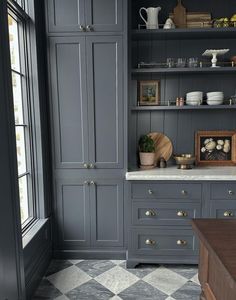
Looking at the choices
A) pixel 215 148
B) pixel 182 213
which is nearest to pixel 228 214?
pixel 182 213

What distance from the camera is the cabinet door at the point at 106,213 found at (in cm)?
244

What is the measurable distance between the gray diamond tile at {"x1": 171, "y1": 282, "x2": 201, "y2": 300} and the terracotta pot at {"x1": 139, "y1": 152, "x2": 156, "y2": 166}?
114cm

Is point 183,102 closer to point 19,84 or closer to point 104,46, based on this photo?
point 104,46

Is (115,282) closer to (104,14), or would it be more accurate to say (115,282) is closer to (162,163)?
(162,163)

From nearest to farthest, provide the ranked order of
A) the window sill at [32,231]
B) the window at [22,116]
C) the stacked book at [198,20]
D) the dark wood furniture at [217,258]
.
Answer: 1. the dark wood furniture at [217,258]
2. the window sill at [32,231]
3. the window at [22,116]
4. the stacked book at [198,20]

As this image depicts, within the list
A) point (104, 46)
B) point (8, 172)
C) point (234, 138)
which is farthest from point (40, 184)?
point (234, 138)

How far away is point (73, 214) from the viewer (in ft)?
8.14

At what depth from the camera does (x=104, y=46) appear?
226cm

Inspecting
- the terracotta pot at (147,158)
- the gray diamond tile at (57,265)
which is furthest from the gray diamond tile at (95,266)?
the terracotta pot at (147,158)

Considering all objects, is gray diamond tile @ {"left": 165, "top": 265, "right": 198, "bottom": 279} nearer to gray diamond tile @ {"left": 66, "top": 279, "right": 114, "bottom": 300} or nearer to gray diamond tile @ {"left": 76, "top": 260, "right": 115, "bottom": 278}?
gray diamond tile @ {"left": 76, "top": 260, "right": 115, "bottom": 278}

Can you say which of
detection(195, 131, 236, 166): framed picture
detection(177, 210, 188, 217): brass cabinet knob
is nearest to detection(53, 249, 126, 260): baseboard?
detection(177, 210, 188, 217): brass cabinet knob

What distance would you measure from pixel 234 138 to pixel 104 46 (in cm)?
167

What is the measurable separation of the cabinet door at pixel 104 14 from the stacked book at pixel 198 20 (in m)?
0.72

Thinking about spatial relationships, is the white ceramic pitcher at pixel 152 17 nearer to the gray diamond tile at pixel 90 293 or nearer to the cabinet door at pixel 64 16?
the cabinet door at pixel 64 16
